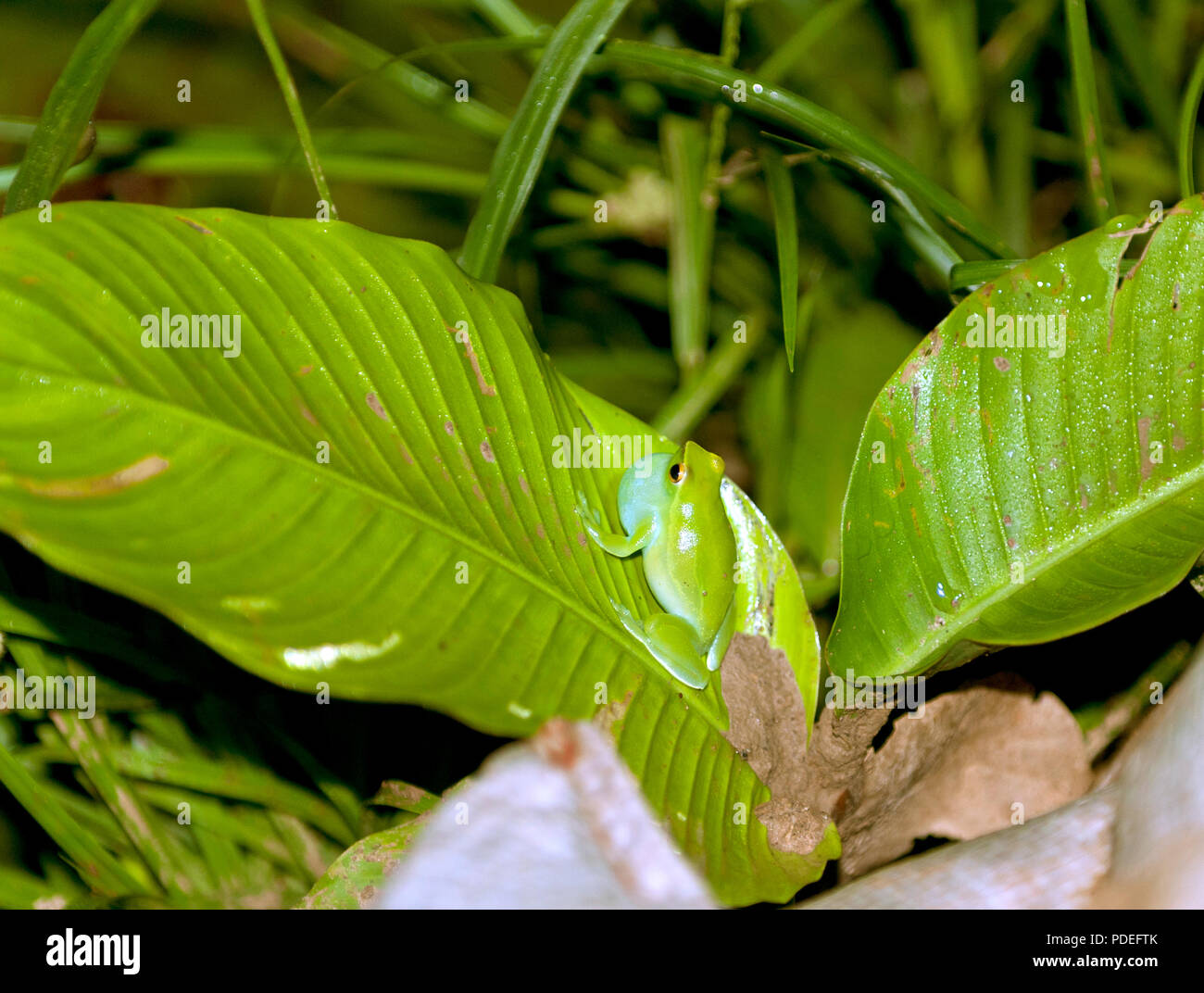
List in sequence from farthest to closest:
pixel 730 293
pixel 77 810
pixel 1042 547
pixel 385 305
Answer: pixel 730 293 → pixel 77 810 → pixel 1042 547 → pixel 385 305

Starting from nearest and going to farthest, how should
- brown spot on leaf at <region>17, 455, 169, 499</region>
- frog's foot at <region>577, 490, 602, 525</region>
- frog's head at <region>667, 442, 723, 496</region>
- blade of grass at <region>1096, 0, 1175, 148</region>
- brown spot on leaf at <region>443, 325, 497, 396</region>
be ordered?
brown spot on leaf at <region>17, 455, 169, 499</region> < brown spot on leaf at <region>443, 325, 497, 396</region> < frog's foot at <region>577, 490, 602, 525</region> < frog's head at <region>667, 442, 723, 496</region> < blade of grass at <region>1096, 0, 1175, 148</region>

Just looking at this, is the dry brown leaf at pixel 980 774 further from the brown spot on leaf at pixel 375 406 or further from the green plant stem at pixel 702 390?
the brown spot on leaf at pixel 375 406

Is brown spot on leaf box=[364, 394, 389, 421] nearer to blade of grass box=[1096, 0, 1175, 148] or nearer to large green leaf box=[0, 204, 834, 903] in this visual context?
large green leaf box=[0, 204, 834, 903]

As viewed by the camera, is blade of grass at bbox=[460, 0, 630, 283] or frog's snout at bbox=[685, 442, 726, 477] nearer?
blade of grass at bbox=[460, 0, 630, 283]

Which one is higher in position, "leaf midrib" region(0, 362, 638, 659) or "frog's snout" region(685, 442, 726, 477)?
"frog's snout" region(685, 442, 726, 477)

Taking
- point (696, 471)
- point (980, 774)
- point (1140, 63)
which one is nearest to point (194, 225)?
point (696, 471)

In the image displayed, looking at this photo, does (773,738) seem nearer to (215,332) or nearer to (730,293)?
(215,332)

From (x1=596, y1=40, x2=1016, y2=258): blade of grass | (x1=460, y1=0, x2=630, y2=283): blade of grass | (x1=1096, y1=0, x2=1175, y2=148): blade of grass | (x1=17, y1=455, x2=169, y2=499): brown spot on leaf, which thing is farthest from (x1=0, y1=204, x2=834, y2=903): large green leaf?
(x1=1096, y1=0, x2=1175, y2=148): blade of grass
